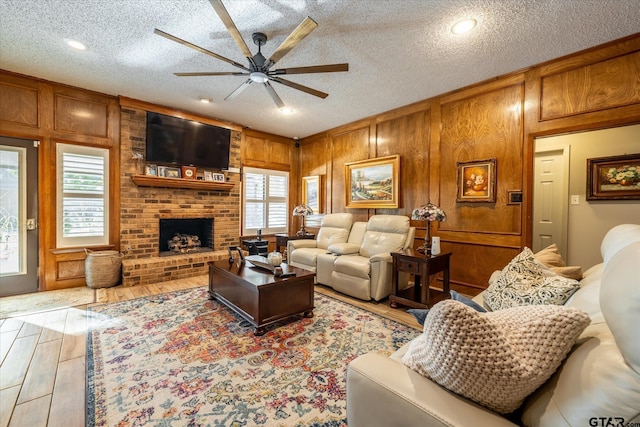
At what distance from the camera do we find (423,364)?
0.89 metres

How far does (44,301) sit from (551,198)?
21.2ft

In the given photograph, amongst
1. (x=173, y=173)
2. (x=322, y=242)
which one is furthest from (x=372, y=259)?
(x=173, y=173)

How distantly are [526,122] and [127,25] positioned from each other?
4.21m

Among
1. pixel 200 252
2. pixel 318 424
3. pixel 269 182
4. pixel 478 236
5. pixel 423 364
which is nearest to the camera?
pixel 423 364

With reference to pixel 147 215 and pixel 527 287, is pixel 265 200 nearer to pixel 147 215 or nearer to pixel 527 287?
pixel 147 215

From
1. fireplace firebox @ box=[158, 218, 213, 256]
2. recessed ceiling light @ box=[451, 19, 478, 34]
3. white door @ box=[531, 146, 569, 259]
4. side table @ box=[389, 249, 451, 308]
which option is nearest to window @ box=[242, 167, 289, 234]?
fireplace firebox @ box=[158, 218, 213, 256]

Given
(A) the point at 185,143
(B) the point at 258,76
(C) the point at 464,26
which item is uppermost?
(C) the point at 464,26

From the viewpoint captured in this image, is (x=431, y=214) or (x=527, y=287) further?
(x=431, y=214)

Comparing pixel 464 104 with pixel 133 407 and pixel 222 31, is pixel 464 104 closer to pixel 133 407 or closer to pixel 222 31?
pixel 222 31

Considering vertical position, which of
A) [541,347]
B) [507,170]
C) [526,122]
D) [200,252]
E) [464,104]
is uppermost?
[464,104]

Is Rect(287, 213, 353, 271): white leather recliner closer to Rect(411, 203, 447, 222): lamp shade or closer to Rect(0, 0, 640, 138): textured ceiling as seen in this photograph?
Rect(411, 203, 447, 222): lamp shade

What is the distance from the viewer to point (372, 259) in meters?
3.18

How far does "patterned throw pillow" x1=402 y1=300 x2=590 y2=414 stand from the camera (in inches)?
28.4

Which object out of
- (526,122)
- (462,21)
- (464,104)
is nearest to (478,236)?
(526,122)
